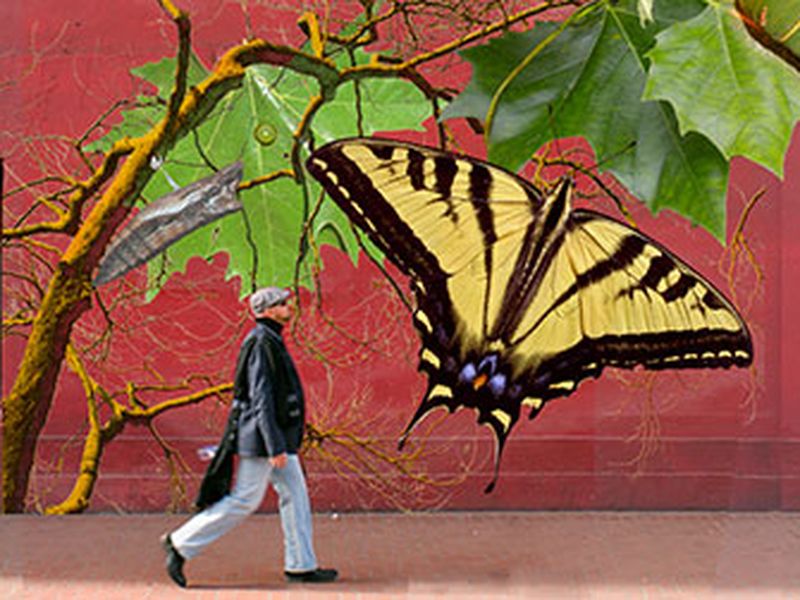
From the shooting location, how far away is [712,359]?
5648 millimetres

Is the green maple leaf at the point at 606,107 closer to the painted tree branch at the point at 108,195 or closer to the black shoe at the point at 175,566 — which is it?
the painted tree branch at the point at 108,195

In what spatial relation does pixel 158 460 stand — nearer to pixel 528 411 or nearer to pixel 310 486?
pixel 310 486

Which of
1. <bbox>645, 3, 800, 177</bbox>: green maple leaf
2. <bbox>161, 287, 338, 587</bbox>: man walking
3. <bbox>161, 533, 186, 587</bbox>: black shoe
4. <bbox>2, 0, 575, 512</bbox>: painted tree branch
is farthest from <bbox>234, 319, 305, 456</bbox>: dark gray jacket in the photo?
<bbox>645, 3, 800, 177</bbox>: green maple leaf

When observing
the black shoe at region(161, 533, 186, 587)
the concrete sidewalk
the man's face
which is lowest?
the concrete sidewalk

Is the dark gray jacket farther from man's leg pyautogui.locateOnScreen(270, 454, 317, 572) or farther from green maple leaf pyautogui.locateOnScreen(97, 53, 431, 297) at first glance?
green maple leaf pyautogui.locateOnScreen(97, 53, 431, 297)

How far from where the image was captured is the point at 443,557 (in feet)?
22.3

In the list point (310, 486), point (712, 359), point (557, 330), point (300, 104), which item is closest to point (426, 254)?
point (557, 330)

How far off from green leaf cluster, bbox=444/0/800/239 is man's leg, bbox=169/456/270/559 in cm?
185

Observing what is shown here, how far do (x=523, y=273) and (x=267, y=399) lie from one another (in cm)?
135

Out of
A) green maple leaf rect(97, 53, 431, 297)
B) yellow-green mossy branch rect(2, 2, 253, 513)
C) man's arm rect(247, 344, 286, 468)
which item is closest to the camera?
man's arm rect(247, 344, 286, 468)

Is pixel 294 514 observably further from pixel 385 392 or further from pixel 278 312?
pixel 385 392

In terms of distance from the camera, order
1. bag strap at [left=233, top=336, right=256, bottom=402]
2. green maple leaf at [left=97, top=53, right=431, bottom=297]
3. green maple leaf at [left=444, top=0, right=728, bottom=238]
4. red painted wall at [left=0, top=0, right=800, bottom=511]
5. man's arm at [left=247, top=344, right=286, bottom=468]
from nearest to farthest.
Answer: green maple leaf at [left=444, top=0, right=728, bottom=238] → man's arm at [left=247, top=344, right=286, bottom=468] → bag strap at [left=233, top=336, right=256, bottom=402] → green maple leaf at [left=97, top=53, right=431, bottom=297] → red painted wall at [left=0, top=0, right=800, bottom=511]

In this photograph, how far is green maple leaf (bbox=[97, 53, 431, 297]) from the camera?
23.7 ft

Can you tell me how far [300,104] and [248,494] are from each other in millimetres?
2264
